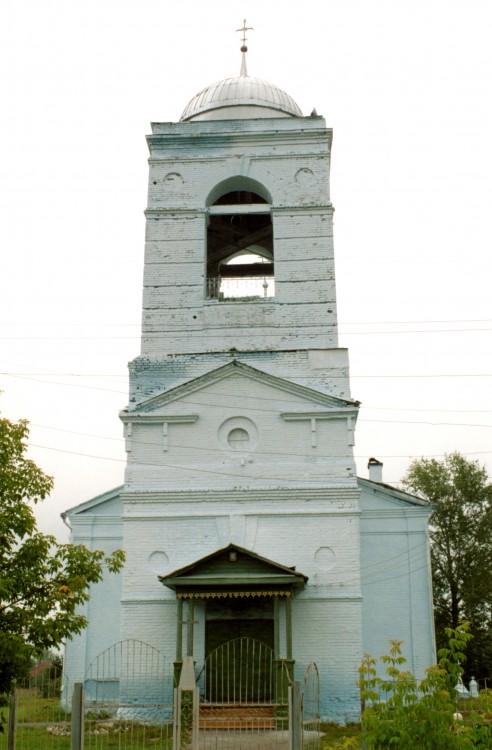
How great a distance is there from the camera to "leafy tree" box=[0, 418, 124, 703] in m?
10.6

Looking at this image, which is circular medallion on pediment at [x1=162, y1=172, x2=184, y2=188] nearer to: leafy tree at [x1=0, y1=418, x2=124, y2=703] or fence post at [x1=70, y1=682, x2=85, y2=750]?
leafy tree at [x1=0, y1=418, x2=124, y2=703]

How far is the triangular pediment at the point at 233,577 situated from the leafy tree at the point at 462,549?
17395mm

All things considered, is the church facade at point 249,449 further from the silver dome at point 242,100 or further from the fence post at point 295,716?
the fence post at point 295,716

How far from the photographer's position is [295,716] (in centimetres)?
958

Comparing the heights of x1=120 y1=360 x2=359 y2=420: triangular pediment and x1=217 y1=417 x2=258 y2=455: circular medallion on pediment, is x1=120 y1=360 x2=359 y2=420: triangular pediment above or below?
above

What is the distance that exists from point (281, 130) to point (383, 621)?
11.5m

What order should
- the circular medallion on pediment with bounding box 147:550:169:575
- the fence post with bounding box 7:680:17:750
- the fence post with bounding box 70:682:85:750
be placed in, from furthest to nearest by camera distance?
the circular medallion on pediment with bounding box 147:550:169:575, the fence post with bounding box 7:680:17:750, the fence post with bounding box 70:682:85:750

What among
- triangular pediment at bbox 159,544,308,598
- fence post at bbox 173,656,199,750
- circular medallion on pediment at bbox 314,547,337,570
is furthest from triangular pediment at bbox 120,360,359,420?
fence post at bbox 173,656,199,750

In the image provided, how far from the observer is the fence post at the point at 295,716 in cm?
951

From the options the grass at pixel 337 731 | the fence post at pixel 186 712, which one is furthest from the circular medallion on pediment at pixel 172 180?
the grass at pixel 337 731

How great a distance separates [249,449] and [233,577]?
10.2 feet

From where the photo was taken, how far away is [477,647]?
105 ft

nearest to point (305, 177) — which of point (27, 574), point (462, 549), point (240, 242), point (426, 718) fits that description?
point (240, 242)

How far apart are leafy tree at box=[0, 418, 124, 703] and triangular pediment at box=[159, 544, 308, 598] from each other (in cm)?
448
